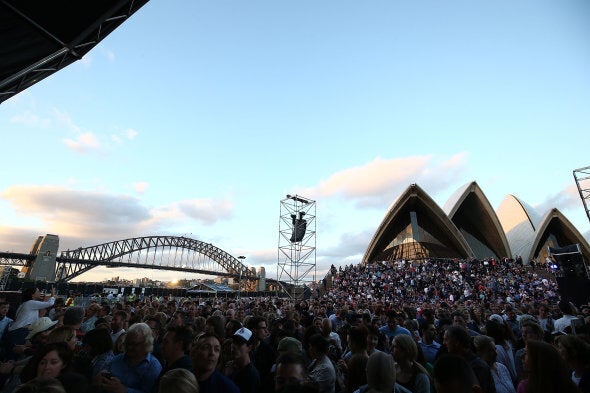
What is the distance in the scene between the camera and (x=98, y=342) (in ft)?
12.8

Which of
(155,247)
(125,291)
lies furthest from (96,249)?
(125,291)

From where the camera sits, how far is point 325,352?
388cm

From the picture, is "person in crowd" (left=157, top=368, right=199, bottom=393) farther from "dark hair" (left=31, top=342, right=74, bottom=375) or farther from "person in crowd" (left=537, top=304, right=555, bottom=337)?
"person in crowd" (left=537, top=304, right=555, bottom=337)

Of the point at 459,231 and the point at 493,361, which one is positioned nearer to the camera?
the point at 493,361

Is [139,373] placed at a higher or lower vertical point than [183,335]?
lower

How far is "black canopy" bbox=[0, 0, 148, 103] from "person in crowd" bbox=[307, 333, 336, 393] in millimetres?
8762

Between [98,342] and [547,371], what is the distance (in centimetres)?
480

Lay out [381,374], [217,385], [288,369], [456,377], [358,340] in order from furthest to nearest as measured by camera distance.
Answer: [358,340] < [217,385] < [288,369] < [381,374] < [456,377]

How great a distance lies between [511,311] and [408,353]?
7.36 metres

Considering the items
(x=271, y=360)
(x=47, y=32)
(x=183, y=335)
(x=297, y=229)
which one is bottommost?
(x=271, y=360)

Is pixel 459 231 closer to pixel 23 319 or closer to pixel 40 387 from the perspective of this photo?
pixel 23 319

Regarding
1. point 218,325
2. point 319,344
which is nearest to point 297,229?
point 218,325

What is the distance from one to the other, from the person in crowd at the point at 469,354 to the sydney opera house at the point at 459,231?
3942 cm

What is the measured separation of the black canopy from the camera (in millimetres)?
6715
